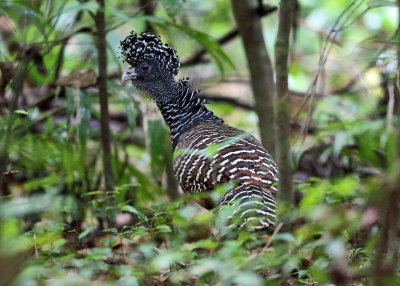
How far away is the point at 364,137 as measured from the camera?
5.03 m

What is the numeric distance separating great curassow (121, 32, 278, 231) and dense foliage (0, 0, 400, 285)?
150 mm

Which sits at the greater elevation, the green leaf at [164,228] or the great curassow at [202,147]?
the great curassow at [202,147]

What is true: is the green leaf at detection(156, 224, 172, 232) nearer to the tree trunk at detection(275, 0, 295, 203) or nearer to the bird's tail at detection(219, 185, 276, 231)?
the bird's tail at detection(219, 185, 276, 231)

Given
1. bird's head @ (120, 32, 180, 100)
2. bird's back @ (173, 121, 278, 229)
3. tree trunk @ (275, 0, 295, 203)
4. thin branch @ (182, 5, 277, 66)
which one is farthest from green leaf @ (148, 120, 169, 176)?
tree trunk @ (275, 0, 295, 203)

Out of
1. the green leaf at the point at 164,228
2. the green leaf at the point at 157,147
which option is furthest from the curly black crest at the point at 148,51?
the green leaf at the point at 164,228

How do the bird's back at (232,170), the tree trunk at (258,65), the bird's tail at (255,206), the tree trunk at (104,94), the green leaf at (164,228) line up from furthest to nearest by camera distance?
the tree trunk at (258,65), the tree trunk at (104,94), the bird's back at (232,170), the bird's tail at (255,206), the green leaf at (164,228)

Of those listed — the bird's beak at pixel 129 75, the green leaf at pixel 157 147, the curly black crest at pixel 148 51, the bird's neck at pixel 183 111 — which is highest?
the curly black crest at pixel 148 51

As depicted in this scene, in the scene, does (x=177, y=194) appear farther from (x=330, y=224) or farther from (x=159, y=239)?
(x=330, y=224)

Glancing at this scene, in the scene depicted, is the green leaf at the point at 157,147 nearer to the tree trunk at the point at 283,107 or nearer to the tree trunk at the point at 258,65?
the tree trunk at the point at 258,65

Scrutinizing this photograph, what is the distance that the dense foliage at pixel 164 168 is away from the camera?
1976 mm

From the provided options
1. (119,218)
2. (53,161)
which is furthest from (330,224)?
(119,218)

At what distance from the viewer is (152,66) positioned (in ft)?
15.4

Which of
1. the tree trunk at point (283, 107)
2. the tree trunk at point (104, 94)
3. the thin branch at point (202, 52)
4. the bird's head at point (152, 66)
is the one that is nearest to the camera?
the tree trunk at point (283, 107)

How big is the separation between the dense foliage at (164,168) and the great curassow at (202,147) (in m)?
0.15
